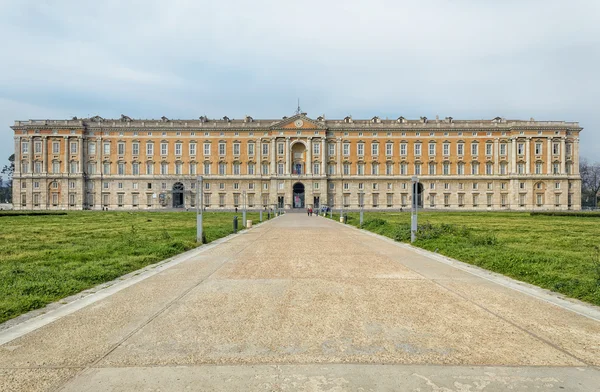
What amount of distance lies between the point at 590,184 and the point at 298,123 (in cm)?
8566

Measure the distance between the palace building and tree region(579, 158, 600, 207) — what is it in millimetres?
28820

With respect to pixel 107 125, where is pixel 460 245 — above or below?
below

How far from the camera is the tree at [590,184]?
335ft

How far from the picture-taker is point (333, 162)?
79625mm

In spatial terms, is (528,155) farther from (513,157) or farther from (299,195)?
(299,195)

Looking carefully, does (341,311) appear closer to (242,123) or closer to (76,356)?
(76,356)

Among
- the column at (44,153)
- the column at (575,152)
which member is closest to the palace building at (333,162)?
the column at (575,152)

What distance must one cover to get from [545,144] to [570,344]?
87.3 metres

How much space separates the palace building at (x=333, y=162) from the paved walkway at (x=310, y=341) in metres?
69.9

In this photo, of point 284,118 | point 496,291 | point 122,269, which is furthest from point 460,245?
point 284,118

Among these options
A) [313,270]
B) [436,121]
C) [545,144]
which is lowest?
[313,270]

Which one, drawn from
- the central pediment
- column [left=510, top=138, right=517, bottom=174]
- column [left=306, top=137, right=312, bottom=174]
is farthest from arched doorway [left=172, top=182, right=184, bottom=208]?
column [left=510, top=138, right=517, bottom=174]

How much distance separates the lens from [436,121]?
80500mm

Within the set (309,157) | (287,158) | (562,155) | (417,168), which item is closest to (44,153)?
(287,158)
